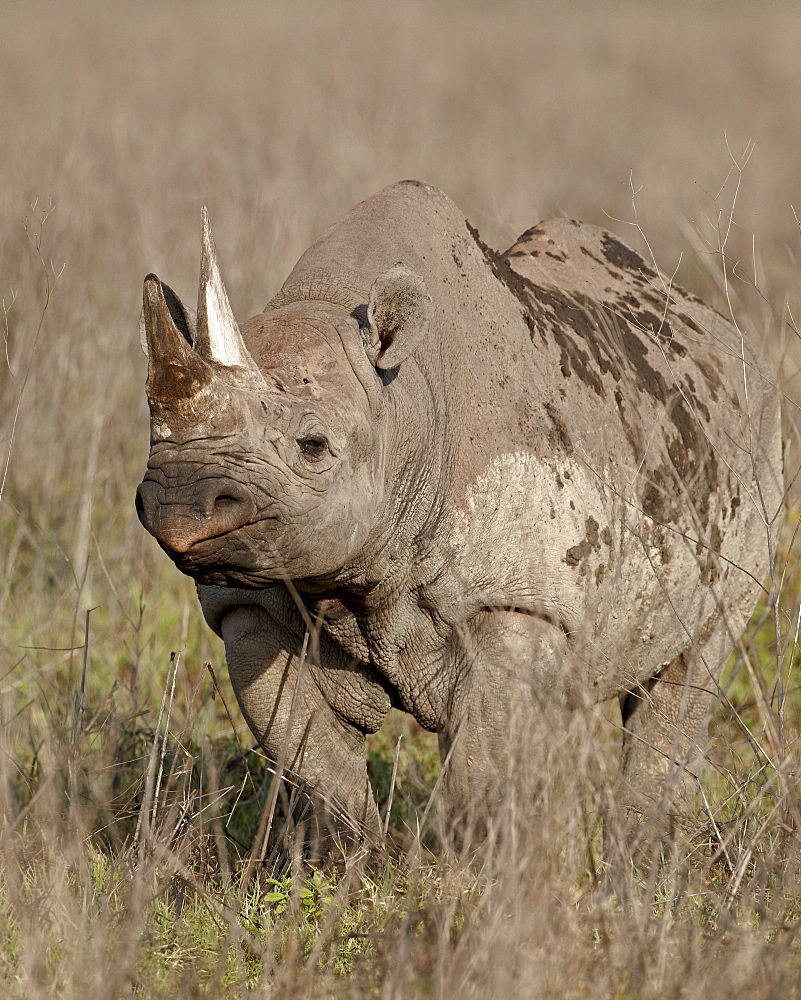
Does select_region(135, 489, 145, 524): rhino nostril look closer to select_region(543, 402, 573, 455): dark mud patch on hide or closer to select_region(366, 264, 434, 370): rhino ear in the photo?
select_region(366, 264, 434, 370): rhino ear

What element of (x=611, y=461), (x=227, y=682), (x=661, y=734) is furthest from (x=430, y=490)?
(x=227, y=682)

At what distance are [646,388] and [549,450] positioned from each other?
68 cm

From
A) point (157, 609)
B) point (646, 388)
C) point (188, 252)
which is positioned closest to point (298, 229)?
point (188, 252)

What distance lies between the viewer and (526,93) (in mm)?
21719

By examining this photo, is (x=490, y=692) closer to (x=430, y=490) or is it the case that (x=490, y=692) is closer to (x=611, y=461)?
(x=430, y=490)

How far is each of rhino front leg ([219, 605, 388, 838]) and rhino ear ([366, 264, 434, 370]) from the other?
3.04 ft

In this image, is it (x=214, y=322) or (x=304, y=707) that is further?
(x=304, y=707)

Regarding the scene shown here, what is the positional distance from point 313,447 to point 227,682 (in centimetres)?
322

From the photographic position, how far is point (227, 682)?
6.69 m

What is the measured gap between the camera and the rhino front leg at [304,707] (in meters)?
4.43

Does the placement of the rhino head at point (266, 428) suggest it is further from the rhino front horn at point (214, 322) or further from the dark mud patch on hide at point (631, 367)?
the dark mud patch on hide at point (631, 367)

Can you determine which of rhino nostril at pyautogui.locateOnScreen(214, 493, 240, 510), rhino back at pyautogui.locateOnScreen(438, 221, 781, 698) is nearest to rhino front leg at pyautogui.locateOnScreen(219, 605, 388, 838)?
rhino back at pyautogui.locateOnScreen(438, 221, 781, 698)

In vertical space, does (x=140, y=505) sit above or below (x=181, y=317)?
below

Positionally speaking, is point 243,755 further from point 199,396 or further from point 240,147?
point 240,147
